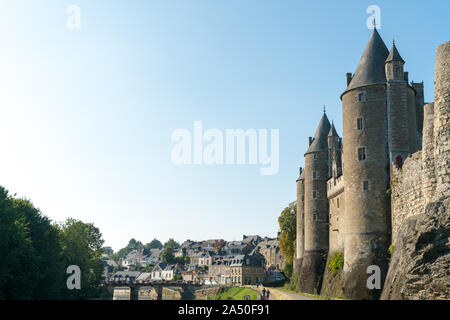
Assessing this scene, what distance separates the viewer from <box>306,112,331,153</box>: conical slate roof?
53.1 m

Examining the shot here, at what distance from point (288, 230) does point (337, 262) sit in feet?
74.1

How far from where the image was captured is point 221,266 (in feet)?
369

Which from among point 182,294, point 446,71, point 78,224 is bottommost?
point 182,294

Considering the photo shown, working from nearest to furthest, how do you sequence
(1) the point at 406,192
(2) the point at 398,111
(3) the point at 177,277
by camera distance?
(1) the point at 406,192
(2) the point at 398,111
(3) the point at 177,277

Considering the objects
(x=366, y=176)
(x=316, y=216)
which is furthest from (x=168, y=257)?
(x=366, y=176)

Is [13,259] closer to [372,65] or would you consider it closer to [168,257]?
[372,65]

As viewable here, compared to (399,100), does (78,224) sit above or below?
below

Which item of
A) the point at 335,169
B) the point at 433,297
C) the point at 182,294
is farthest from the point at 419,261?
the point at 182,294

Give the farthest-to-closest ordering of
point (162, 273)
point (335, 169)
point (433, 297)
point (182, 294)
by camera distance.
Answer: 1. point (162, 273)
2. point (182, 294)
3. point (335, 169)
4. point (433, 297)
